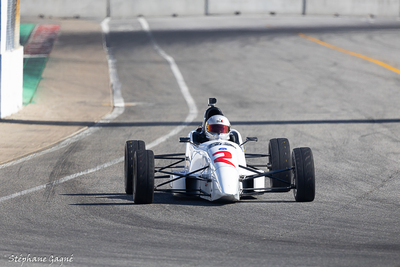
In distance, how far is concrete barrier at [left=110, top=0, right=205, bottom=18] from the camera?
39750 mm

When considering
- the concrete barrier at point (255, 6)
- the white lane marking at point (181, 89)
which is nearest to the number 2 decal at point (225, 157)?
the white lane marking at point (181, 89)

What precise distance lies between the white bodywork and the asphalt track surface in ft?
0.89

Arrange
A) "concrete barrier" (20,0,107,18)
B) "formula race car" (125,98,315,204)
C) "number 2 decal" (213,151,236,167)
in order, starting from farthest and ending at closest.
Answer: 1. "concrete barrier" (20,0,107,18)
2. "number 2 decal" (213,151,236,167)
3. "formula race car" (125,98,315,204)

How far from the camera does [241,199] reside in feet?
32.1

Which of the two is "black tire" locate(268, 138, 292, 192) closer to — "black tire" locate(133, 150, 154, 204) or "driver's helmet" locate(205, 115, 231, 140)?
"driver's helmet" locate(205, 115, 231, 140)

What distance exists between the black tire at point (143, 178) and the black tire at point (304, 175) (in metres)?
2.07

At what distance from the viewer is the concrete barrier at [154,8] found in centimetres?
3975

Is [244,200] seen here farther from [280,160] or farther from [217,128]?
[217,128]

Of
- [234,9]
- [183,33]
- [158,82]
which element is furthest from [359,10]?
[158,82]

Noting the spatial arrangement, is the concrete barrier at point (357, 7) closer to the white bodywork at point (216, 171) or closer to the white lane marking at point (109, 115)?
the white lane marking at point (109, 115)

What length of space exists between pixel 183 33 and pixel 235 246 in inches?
1050

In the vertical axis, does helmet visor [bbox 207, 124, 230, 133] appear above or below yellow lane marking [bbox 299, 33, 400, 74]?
above

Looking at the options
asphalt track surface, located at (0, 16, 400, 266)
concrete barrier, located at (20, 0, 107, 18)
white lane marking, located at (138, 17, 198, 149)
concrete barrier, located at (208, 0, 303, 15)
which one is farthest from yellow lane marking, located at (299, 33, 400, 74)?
concrete barrier, located at (20, 0, 107, 18)

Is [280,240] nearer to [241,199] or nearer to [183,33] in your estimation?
[241,199]
